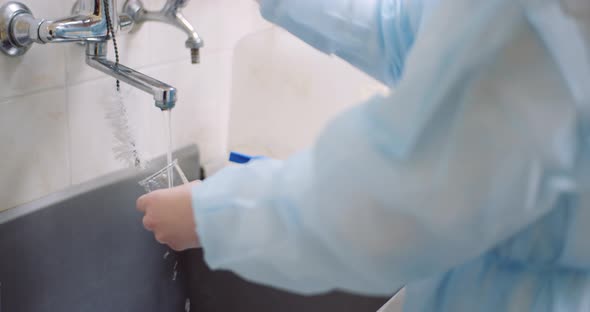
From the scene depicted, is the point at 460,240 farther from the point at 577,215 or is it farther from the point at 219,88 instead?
the point at 219,88

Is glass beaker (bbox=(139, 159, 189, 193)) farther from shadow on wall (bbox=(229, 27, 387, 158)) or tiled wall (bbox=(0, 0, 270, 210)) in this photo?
shadow on wall (bbox=(229, 27, 387, 158))

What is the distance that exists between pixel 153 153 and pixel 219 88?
6.6 inches

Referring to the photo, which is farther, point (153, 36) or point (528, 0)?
point (153, 36)

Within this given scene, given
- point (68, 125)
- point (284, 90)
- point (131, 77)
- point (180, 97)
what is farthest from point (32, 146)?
point (284, 90)

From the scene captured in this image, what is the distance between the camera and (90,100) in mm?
809

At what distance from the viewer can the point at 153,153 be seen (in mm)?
942

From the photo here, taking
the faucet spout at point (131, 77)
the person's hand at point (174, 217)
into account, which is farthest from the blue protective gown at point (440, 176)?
the faucet spout at point (131, 77)

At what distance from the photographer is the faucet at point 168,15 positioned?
81 cm

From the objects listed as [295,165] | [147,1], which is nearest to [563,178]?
[295,165]

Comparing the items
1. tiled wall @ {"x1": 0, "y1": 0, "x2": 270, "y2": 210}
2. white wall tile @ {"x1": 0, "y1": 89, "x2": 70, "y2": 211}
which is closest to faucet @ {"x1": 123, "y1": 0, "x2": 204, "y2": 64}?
tiled wall @ {"x1": 0, "y1": 0, "x2": 270, "y2": 210}

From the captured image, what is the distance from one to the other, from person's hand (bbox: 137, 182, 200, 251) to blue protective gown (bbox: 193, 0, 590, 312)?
0.06 metres

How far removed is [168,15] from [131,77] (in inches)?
4.5

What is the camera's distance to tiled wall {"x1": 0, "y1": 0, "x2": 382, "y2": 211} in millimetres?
745

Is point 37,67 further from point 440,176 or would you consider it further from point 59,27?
point 440,176
